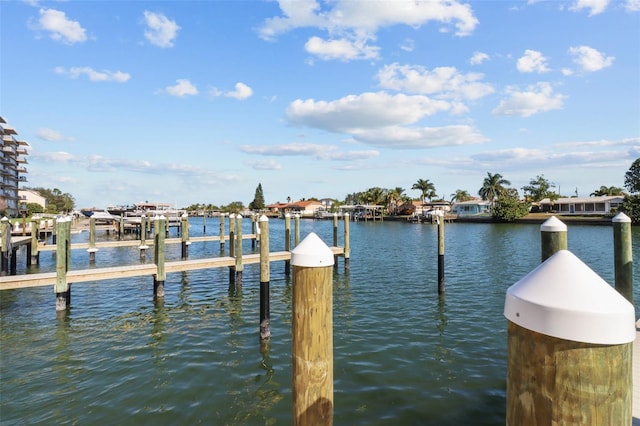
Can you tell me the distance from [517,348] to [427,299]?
13200mm

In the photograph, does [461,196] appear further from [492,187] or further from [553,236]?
[553,236]

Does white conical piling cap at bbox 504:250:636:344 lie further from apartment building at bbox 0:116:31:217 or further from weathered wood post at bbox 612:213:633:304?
apartment building at bbox 0:116:31:217

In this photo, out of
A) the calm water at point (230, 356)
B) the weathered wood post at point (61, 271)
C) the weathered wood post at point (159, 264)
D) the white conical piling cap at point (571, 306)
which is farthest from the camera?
the weathered wood post at point (159, 264)

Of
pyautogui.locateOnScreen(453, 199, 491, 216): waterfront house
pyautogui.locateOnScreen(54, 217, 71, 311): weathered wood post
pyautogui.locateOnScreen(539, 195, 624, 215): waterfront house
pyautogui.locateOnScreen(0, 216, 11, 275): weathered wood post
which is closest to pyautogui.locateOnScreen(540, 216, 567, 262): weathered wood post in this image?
pyautogui.locateOnScreen(54, 217, 71, 311): weathered wood post

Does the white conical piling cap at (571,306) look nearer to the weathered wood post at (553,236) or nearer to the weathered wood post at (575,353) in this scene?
the weathered wood post at (575,353)

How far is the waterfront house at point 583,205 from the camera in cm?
7350

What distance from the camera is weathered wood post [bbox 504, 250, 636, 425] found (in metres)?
1.34

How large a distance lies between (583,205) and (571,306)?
97154 mm

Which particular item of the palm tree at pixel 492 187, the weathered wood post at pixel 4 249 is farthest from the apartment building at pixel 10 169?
the palm tree at pixel 492 187

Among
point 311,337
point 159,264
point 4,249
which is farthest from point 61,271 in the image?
point 311,337

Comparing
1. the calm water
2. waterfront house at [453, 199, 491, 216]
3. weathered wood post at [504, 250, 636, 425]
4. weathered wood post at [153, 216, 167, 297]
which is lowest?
the calm water

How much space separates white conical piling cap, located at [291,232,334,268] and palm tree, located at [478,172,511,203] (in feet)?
312

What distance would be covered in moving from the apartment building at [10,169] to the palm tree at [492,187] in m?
103

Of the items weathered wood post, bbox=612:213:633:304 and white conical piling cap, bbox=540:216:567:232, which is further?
weathered wood post, bbox=612:213:633:304
